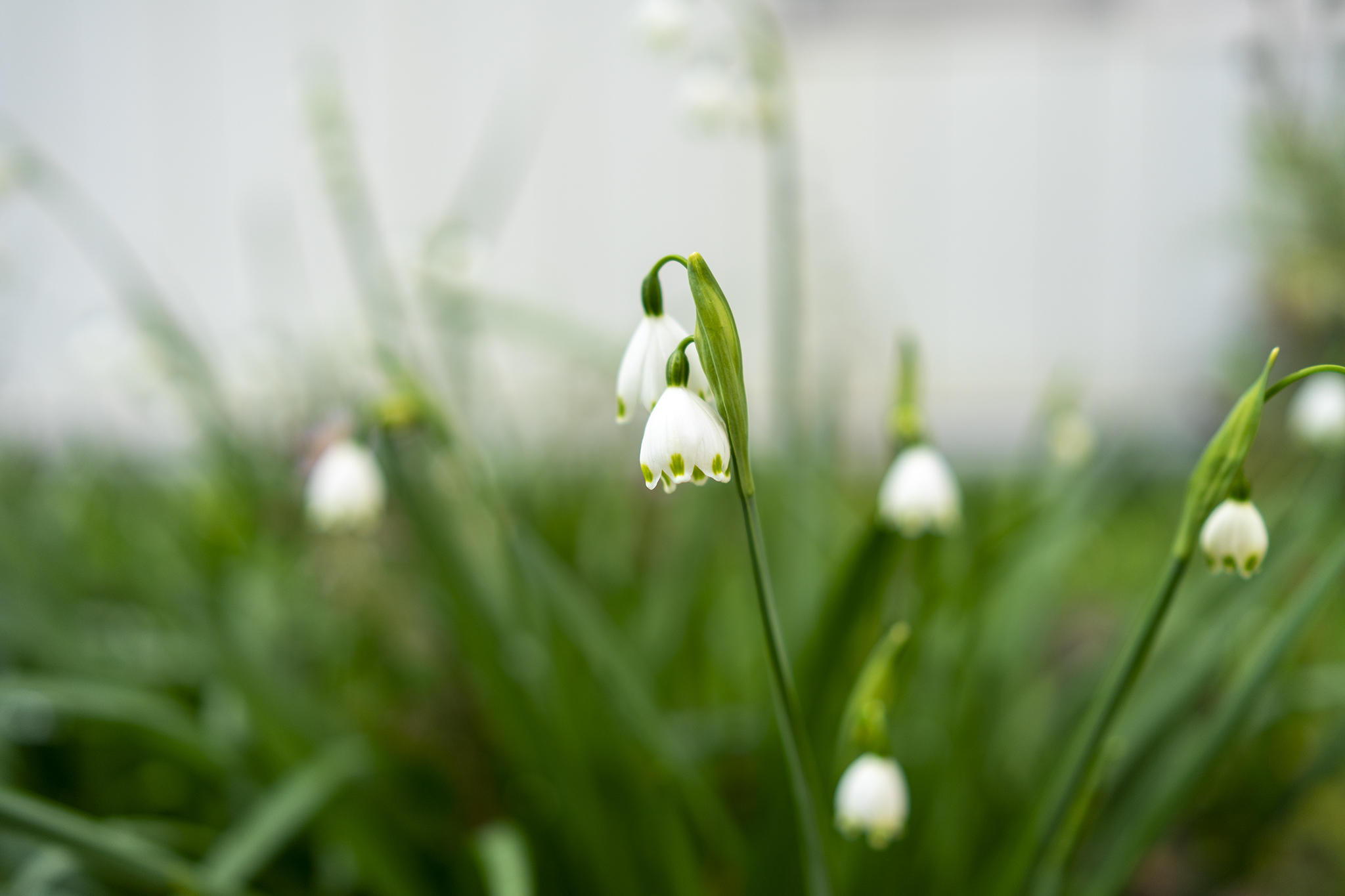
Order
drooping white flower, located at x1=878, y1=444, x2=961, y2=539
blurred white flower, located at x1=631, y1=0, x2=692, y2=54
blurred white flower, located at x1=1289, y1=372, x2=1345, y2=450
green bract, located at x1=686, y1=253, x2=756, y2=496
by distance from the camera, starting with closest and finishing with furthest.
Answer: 1. green bract, located at x1=686, y1=253, x2=756, y2=496
2. drooping white flower, located at x1=878, y1=444, x2=961, y2=539
3. blurred white flower, located at x1=1289, y1=372, x2=1345, y2=450
4. blurred white flower, located at x1=631, y1=0, x2=692, y2=54

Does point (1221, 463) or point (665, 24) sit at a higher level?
point (665, 24)

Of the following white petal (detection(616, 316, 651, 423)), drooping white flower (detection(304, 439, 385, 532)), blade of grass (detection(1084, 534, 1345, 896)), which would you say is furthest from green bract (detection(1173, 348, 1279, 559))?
drooping white flower (detection(304, 439, 385, 532))

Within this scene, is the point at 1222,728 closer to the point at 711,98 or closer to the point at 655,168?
the point at 711,98

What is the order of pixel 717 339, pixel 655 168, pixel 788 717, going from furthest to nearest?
pixel 655 168 < pixel 788 717 < pixel 717 339

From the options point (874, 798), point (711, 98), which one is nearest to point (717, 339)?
point (874, 798)

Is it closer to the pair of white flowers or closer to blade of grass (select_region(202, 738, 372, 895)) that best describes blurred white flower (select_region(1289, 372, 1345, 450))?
the pair of white flowers

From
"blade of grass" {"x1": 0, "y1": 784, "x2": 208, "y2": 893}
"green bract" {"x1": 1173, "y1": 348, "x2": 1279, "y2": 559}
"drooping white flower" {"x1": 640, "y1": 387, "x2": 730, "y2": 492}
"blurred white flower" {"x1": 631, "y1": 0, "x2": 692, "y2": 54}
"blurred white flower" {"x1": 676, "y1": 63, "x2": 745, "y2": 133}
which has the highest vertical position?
"blurred white flower" {"x1": 631, "y1": 0, "x2": 692, "y2": 54}

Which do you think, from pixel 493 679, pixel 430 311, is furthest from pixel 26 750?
pixel 430 311

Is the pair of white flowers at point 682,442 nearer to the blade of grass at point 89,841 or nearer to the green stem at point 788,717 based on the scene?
the green stem at point 788,717
